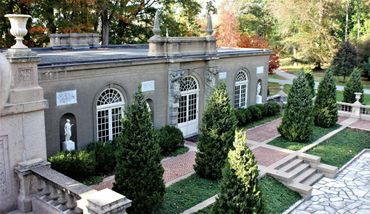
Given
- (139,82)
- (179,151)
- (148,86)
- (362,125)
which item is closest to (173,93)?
(148,86)

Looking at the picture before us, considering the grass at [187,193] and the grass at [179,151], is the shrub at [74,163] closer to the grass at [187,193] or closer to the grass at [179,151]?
the grass at [187,193]

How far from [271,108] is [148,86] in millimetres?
10918

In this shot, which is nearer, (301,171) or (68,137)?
(68,137)

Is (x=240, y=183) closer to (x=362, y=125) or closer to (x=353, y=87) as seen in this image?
(x=362, y=125)

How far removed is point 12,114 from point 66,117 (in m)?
4.98

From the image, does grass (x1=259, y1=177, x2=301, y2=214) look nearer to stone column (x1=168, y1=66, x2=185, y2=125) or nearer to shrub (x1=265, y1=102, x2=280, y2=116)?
stone column (x1=168, y1=66, x2=185, y2=125)

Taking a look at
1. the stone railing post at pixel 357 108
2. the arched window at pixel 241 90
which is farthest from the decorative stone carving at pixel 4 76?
the stone railing post at pixel 357 108

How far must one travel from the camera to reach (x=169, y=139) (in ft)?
56.4

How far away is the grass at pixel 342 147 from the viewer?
704 inches

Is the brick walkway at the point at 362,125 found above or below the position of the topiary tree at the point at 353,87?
below

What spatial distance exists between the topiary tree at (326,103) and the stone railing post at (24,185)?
1753 cm

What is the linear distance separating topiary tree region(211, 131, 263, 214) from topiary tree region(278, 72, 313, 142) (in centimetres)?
997

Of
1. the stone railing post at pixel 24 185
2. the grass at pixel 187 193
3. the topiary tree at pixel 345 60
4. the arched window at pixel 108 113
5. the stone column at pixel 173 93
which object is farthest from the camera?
the topiary tree at pixel 345 60

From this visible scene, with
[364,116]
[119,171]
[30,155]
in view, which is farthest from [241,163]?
[364,116]
